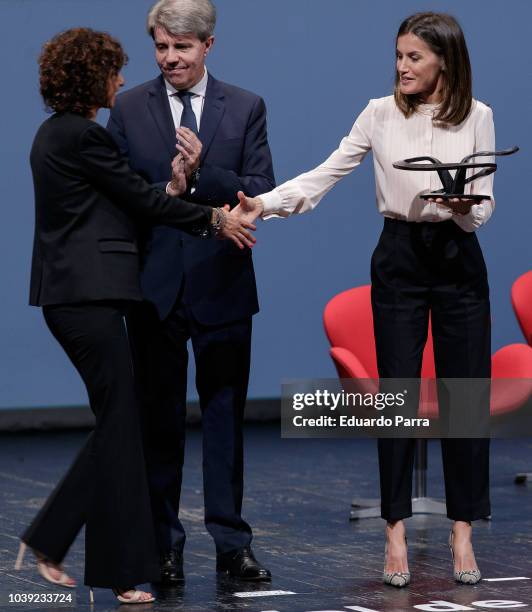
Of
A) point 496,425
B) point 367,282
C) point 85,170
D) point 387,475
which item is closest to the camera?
point 85,170

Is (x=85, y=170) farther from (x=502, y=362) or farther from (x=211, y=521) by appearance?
(x=502, y=362)

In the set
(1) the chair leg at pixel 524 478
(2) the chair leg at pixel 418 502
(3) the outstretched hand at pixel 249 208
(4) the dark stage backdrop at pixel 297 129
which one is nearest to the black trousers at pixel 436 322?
(3) the outstretched hand at pixel 249 208

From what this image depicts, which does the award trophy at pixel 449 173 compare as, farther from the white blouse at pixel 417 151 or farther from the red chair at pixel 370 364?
the red chair at pixel 370 364

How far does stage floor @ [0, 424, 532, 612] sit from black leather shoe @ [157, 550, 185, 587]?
4 centimetres

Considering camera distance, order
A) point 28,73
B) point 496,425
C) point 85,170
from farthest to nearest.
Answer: point 28,73 < point 496,425 < point 85,170

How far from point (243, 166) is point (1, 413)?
3.96m

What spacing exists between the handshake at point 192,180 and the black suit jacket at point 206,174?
0.10 metres

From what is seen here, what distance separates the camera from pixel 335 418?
300 inches

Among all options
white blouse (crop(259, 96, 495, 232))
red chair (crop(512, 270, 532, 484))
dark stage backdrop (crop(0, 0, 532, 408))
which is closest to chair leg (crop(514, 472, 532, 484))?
red chair (crop(512, 270, 532, 484))

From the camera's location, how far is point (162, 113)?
4.27 metres

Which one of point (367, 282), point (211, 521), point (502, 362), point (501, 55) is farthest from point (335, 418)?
point (211, 521)

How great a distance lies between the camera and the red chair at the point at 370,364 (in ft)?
18.1

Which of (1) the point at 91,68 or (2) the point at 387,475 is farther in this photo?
(2) the point at 387,475

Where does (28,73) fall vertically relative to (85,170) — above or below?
above
